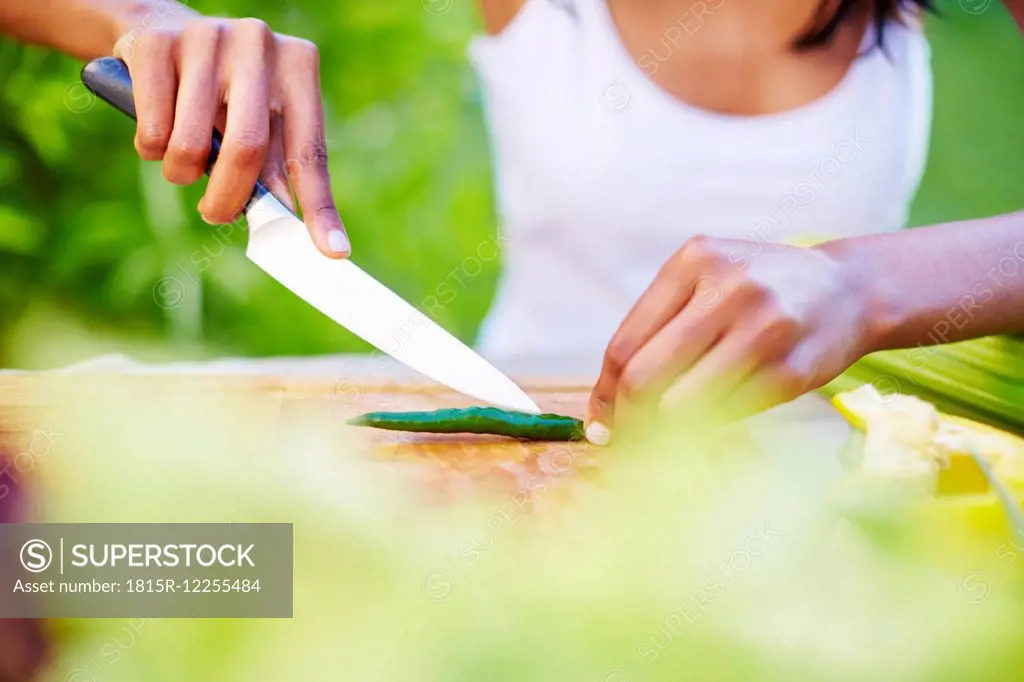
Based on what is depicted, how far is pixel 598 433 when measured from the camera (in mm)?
550

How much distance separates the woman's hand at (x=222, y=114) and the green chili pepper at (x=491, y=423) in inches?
4.4

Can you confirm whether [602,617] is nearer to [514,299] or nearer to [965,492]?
[965,492]

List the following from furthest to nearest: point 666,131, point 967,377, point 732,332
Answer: point 666,131 < point 967,377 < point 732,332

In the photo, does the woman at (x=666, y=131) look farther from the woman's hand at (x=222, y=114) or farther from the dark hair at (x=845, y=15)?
the woman's hand at (x=222, y=114)

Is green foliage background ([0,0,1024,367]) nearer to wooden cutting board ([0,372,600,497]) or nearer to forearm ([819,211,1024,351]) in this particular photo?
wooden cutting board ([0,372,600,497])

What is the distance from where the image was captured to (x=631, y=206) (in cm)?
90

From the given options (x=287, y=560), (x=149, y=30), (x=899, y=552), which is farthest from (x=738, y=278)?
(x=149, y=30)

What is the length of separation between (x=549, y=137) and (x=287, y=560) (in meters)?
0.56

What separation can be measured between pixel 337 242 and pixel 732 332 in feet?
0.76

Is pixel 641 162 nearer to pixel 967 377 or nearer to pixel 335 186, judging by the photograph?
pixel 967 377

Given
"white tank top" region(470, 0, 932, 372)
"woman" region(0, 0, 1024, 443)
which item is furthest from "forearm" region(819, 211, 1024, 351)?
"white tank top" region(470, 0, 932, 372)

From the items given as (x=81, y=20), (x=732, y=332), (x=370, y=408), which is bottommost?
(x=370, y=408)

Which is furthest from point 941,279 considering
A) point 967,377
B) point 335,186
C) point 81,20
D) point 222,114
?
point 335,186

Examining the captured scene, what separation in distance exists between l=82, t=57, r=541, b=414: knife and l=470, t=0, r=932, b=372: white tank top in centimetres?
32
